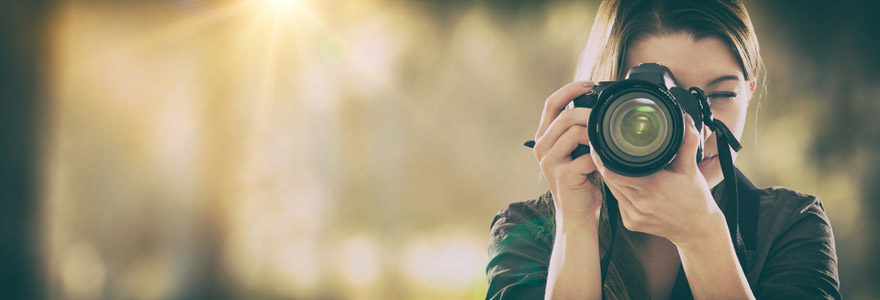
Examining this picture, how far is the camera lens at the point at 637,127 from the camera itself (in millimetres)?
388

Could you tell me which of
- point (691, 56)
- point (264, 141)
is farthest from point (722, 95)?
point (264, 141)

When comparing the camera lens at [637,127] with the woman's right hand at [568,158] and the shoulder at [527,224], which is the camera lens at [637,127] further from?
the shoulder at [527,224]

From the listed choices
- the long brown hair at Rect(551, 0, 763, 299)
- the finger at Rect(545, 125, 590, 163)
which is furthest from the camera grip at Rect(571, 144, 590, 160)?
the long brown hair at Rect(551, 0, 763, 299)

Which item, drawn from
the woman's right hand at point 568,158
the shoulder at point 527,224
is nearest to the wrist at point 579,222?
the woman's right hand at point 568,158

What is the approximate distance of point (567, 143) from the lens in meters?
0.44

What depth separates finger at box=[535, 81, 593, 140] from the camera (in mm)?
443

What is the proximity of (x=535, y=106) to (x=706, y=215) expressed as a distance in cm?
94

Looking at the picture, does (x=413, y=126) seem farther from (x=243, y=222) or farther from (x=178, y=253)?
(x=178, y=253)

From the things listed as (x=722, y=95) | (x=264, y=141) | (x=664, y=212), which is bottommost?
(x=264, y=141)

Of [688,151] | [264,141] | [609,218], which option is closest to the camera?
[688,151]

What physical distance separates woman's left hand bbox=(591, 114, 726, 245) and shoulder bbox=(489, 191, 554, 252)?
16cm

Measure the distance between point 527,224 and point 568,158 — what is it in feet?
0.49

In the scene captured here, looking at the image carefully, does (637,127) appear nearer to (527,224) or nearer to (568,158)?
(568,158)

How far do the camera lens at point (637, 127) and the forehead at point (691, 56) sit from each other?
A: 154mm
